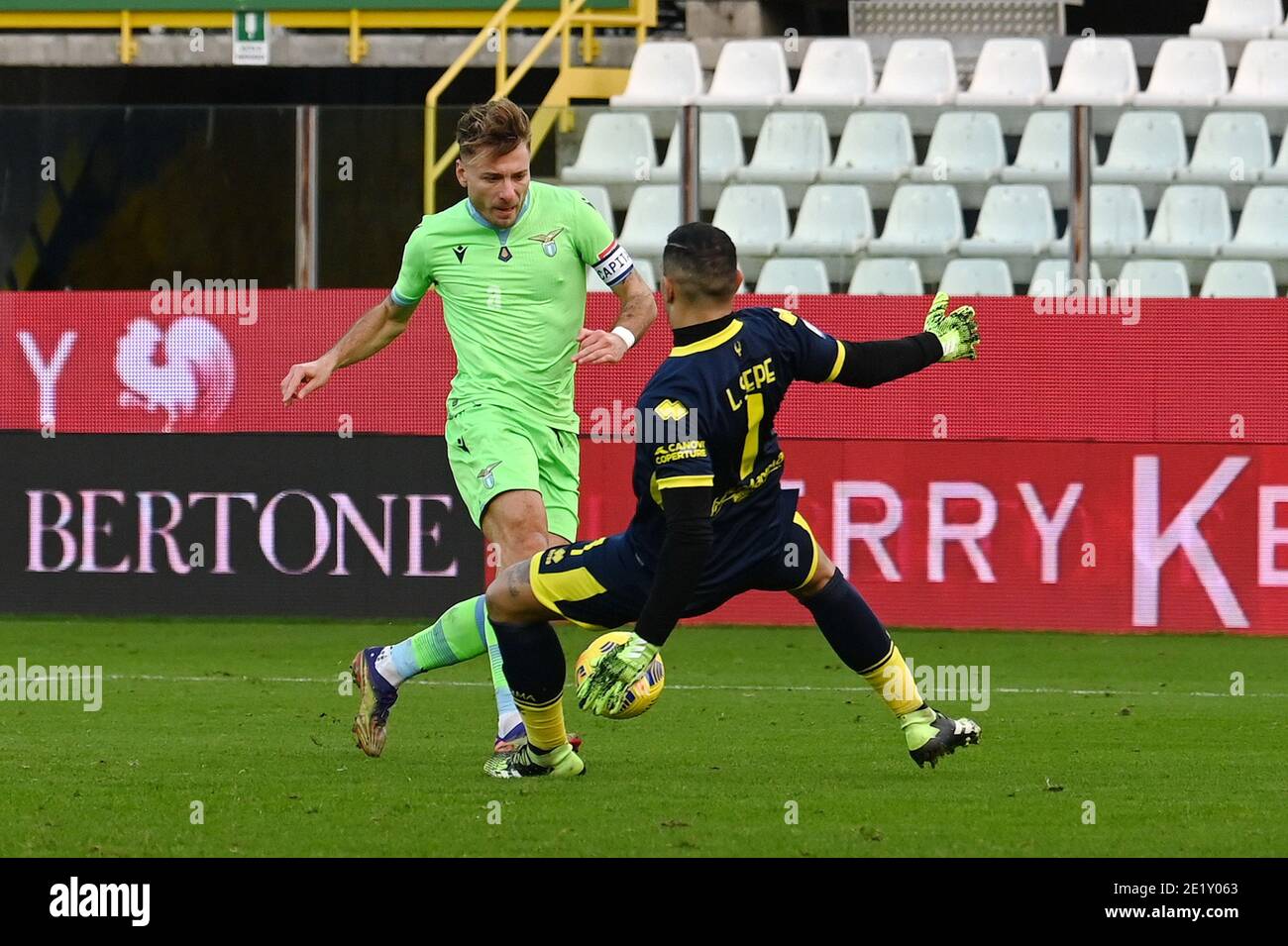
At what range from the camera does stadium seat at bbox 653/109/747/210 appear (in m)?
14.8

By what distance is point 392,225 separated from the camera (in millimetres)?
14648

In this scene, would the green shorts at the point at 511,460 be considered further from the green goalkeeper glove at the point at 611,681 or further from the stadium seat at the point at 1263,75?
the stadium seat at the point at 1263,75

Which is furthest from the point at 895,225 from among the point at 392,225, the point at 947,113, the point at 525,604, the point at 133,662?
the point at 525,604

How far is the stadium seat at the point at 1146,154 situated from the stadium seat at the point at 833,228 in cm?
156

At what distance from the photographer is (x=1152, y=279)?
14.5 m

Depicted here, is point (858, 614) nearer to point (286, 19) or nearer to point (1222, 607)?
point (1222, 607)

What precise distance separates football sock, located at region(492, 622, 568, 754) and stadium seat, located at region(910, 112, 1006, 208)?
8765 mm

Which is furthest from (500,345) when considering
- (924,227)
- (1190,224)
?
(1190,224)

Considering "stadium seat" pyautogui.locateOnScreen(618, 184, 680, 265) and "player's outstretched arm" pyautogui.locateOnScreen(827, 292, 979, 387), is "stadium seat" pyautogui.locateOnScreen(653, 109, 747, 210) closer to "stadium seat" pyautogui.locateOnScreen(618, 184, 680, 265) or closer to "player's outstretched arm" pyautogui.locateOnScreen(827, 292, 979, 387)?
"stadium seat" pyautogui.locateOnScreen(618, 184, 680, 265)

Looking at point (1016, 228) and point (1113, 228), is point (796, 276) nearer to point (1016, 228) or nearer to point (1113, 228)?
point (1016, 228)

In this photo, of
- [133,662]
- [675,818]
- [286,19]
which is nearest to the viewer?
[675,818]

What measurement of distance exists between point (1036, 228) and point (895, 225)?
3.23 ft

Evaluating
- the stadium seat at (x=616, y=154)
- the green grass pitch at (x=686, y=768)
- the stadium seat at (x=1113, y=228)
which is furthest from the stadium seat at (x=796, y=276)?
the green grass pitch at (x=686, y=768)

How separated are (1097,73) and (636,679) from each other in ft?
38.1
